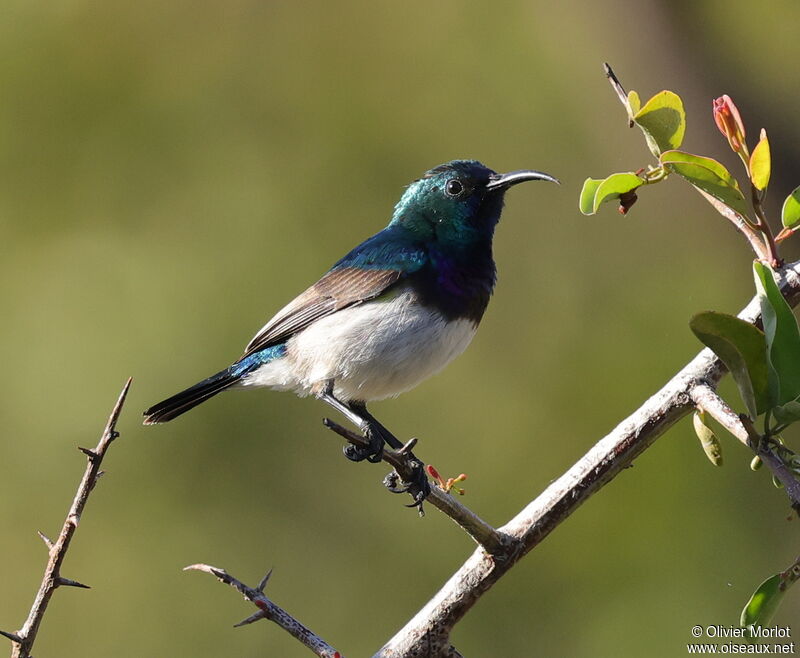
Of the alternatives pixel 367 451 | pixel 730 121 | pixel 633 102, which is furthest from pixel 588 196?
pixel 367 451

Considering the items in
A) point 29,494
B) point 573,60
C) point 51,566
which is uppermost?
point 573,60

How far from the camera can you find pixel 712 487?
→ 5.46m

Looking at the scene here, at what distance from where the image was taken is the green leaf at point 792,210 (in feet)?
7.58

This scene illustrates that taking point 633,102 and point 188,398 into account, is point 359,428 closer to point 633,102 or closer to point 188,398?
point 188,398

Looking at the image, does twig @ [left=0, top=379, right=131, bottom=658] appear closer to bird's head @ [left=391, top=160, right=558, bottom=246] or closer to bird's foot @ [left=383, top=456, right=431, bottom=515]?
bird's foot @ [left=383, top=456, right=431, bottom=515]

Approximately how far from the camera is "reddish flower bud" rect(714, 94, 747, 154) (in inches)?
86.5

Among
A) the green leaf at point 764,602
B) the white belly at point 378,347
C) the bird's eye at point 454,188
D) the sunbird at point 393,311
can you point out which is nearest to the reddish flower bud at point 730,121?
the green leaf at point 764,602

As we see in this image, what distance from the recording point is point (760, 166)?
2211mm

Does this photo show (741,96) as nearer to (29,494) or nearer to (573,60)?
(573,60)

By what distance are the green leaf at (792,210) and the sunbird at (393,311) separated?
1.88m

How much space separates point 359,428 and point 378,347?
0.34 meters

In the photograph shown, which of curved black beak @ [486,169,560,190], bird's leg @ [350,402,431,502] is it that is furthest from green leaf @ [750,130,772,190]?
curved black beak @ [486,169,560,190]

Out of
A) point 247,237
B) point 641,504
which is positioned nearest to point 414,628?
Answer: point 641,504

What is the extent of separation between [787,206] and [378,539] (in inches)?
169
